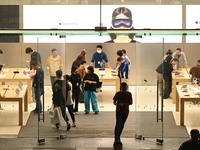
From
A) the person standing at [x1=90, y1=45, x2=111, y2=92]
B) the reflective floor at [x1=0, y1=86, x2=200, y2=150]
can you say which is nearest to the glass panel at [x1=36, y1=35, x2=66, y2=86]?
the reflective floor at [x1=0, y1=86, x2=200, y2=150]

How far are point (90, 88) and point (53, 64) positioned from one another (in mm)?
2095

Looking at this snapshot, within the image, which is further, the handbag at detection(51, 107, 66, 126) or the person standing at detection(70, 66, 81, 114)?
the person standing at detection(70, 66, 81, 114)

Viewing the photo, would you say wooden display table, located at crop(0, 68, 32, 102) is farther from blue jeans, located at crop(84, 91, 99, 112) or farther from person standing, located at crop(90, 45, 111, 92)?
person standing, located at crop(90, 45, 111, 92)

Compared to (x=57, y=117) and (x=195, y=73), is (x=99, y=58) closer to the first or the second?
(x=195, y=73)

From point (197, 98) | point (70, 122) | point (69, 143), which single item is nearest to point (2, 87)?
point (70, 122)

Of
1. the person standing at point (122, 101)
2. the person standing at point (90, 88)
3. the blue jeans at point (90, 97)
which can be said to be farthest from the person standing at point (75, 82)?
the person standing at point (122, 101)

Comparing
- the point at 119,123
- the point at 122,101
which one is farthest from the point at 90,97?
the point at 122,101

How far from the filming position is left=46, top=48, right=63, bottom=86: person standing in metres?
Answer: 18.2

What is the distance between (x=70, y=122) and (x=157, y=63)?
9.40ft

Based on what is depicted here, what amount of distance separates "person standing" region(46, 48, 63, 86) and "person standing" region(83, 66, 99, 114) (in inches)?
59.8

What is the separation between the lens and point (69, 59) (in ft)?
83.1

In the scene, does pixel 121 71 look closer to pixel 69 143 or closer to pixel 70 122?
pixel 70 122

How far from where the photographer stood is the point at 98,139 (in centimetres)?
1814

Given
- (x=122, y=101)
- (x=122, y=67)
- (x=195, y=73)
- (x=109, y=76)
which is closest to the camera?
(x=122, y=101)
